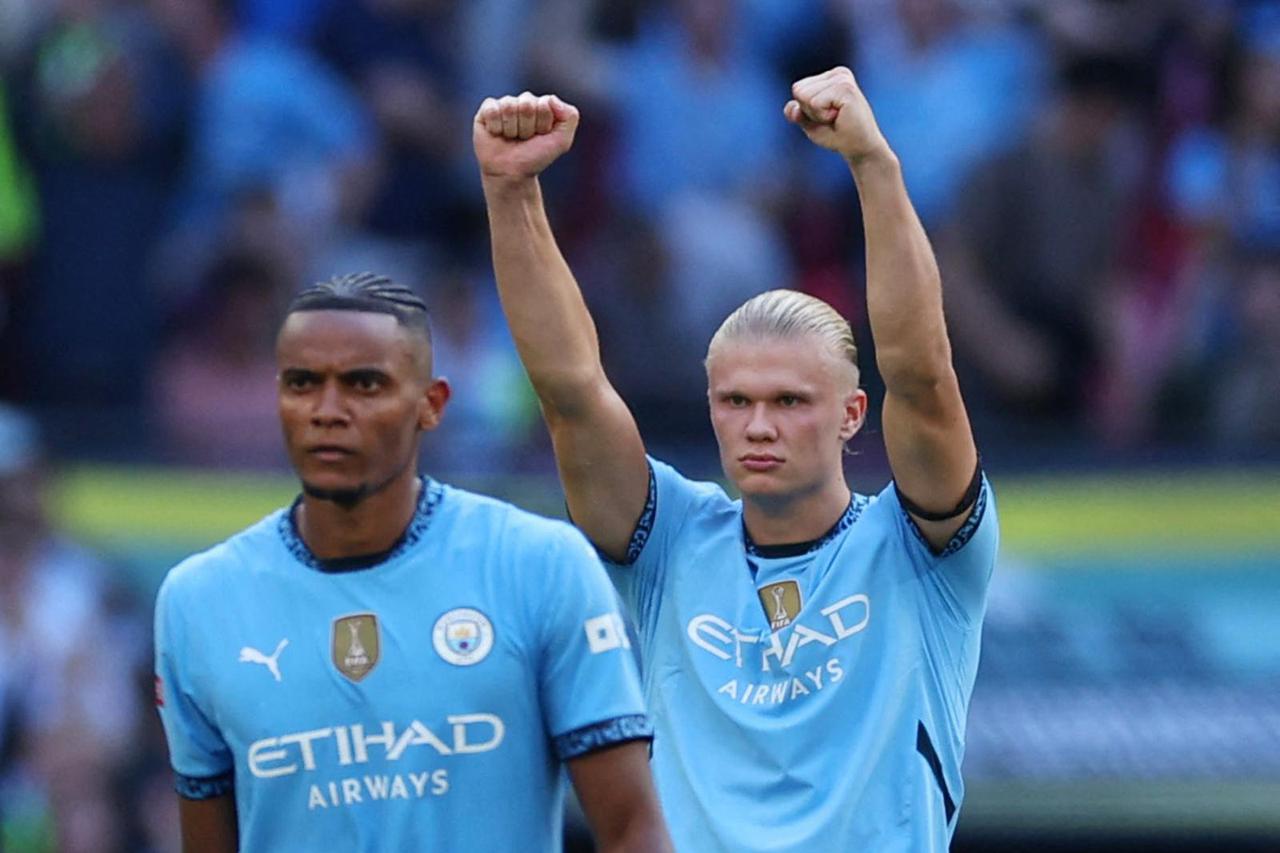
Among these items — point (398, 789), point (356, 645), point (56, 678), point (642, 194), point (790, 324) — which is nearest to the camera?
point (398, 789)

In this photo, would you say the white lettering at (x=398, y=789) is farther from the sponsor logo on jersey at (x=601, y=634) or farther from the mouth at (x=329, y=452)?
the mouth at (x=329, y=452)

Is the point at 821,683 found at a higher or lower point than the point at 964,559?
lower

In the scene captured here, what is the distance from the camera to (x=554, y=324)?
562 cm

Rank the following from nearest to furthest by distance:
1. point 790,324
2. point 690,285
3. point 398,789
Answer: point 398,789, point 790,324, point 690,285

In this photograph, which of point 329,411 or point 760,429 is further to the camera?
point 760,429

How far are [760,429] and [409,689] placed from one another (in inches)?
45.3

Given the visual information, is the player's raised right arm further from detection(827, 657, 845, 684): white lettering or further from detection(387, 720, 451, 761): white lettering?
detection(387, 720, 451, 761): white lettering

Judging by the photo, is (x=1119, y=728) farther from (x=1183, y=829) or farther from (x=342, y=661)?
(x=342, y=661)

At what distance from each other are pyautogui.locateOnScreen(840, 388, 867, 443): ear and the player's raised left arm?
192 mm

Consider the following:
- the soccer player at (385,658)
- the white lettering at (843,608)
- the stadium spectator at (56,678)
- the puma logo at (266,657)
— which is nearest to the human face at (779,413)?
the white lettering at (843,608)

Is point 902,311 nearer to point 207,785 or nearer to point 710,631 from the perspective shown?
point 710,631

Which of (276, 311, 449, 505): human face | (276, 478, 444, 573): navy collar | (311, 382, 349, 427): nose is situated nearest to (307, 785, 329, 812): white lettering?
(276, 478, 444, 573): navy collar

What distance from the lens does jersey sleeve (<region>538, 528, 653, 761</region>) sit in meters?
4.79

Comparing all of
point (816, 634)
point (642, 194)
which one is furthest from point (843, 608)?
point (642, 194)
